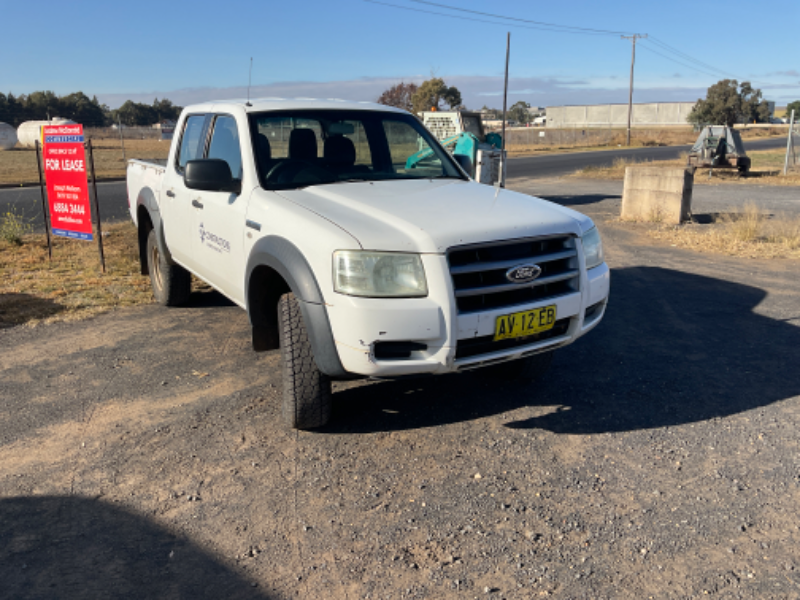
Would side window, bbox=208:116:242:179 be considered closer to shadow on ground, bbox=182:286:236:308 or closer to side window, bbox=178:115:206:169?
side window, bbox=178:115:206:169

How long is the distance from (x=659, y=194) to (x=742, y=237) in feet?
7.45

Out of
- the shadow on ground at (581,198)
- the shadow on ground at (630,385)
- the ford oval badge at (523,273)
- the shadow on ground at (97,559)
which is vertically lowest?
the shadow on ground at (97,559)

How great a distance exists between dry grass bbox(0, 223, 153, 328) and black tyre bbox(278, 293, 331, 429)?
3.54 meters

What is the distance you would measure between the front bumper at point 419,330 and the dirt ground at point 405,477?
59 cm

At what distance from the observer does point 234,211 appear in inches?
171

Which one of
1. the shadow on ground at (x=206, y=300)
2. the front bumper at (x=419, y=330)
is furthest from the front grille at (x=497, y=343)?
the shadow on ground at (x=206, y=300)

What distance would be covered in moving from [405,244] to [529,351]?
0.96 metres

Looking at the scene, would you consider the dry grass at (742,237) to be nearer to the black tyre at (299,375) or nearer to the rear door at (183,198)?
the rear door at (183,198)

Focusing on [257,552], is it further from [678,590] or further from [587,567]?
[678,590]

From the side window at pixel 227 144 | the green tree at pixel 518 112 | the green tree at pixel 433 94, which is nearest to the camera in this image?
the side window at pixel 227 144

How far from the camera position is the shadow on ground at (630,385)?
162 inches

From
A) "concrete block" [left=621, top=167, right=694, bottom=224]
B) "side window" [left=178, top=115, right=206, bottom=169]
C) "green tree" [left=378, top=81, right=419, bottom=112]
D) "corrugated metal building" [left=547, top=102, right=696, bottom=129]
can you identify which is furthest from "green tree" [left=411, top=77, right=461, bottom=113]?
"corrugated metal building" [left=547, top=102, right=696, bottom=129]

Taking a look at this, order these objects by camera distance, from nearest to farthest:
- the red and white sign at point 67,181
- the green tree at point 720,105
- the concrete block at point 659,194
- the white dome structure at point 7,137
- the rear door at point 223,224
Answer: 1. the rear door at point 223,224
2. the red and white sign at point 67,181
3. the concrete block at point 659,194
4. the white dome structure at point 7,137
5. the green tree at point 720,105

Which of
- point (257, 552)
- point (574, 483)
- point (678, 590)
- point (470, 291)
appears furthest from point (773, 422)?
point (257, 552)
